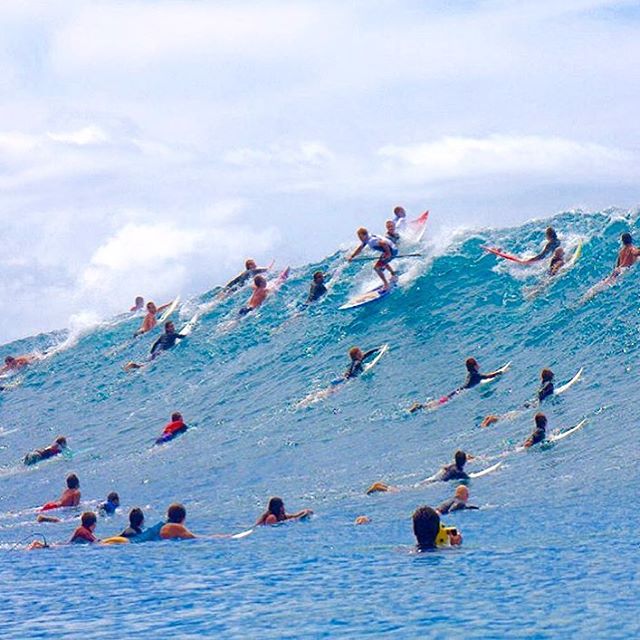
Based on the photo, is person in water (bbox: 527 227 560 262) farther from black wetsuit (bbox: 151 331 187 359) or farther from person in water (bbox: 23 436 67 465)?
person in water (bbox: 23 436 67 465)

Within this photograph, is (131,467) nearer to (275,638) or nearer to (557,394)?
(557,394)

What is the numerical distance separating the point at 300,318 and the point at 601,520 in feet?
65.6

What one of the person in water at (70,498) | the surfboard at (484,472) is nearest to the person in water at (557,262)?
the surfboard at (484,472)

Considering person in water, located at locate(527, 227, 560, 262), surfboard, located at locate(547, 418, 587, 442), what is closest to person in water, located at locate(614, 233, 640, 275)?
person in water, located at locate(527, 227, 560, 262)

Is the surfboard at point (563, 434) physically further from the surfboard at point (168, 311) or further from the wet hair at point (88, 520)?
the surfboard at point (168, 311)

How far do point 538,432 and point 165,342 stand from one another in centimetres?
1719

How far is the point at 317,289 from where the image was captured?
115 ft

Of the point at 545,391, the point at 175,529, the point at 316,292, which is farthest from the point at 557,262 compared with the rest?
the point at 175,529

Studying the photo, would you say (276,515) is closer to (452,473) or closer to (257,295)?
(452,473)

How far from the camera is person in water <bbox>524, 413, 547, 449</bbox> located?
20562 millimetres

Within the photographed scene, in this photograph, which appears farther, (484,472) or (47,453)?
(47,453)

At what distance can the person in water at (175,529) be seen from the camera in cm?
1709

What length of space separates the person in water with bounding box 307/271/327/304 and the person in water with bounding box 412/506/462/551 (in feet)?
69.7

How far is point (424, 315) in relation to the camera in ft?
101
